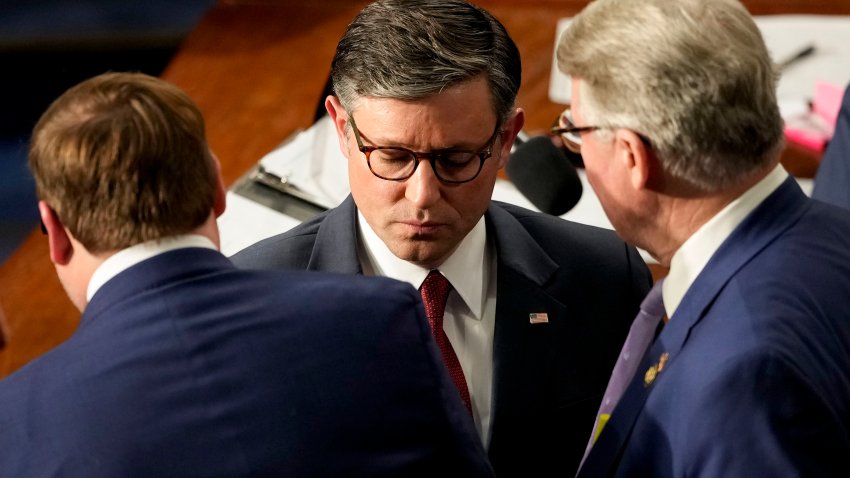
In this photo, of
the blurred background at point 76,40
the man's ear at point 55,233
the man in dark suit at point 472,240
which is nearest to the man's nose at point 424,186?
the man in dark suit at point 472,240

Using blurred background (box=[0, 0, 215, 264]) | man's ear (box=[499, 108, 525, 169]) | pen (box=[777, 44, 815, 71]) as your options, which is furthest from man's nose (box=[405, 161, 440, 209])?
blurred background (box=[0, 0, 215, 264])

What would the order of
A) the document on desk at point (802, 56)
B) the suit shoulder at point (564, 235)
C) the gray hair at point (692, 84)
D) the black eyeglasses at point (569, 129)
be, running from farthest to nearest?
the document on desk at point (802, 56) → the suit shoulder at point (564, 235) → the black eyeglasses at point (569, 129) → the gray hair at point (692, 84)

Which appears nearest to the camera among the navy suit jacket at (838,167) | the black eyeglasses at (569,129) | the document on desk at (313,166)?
the black eyeglasses at (569,129)

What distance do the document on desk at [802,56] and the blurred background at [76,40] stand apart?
167 centimetres

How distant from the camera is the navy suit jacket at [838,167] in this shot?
84.4 inches

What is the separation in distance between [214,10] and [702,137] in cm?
216

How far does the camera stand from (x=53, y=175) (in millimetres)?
1158

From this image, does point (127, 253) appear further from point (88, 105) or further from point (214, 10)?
point (214, 10)

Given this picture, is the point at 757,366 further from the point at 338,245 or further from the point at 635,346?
the point at 338,245

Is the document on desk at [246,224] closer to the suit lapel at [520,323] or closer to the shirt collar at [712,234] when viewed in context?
the suit lapel at [520,323]

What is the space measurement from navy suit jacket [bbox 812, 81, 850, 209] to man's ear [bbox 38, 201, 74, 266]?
1.46 m

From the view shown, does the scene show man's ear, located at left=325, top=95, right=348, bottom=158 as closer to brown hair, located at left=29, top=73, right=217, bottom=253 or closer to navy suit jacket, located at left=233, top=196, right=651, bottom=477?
navy suit jacket, located at left=233, top=196, right=651, bottom=477

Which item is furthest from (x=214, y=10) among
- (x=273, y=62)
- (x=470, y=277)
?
(x=470, y=277)

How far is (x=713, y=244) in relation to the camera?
1351mm
